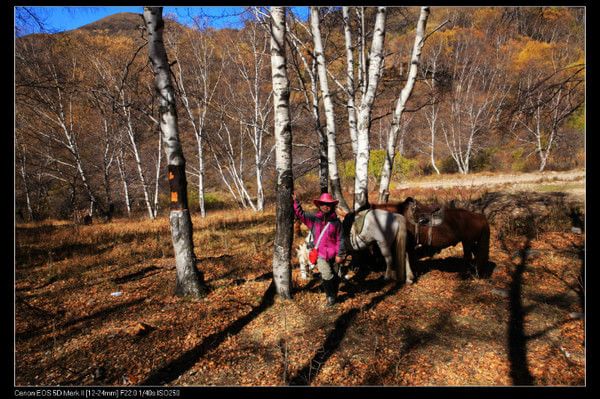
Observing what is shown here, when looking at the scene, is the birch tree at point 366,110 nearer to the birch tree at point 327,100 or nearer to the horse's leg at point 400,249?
the birch tree at point 327,100

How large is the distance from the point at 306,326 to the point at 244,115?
15.7m

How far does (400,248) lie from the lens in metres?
5.39

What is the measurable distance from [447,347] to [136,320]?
4232mm

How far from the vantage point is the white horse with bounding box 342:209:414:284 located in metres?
5.38

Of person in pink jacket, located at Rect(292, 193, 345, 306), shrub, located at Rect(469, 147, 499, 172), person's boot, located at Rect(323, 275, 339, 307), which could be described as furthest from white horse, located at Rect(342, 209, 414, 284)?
shrub, located at Rect(469, 147, 499, 172)

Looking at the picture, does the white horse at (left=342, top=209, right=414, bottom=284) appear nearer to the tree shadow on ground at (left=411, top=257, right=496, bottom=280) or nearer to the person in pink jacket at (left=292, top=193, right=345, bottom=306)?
the tree shadow on ground at (left=411, top=257, right=496, bottom=280)

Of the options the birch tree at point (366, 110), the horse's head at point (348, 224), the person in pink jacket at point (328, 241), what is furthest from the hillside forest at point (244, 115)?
the person in pink jacket at point (328, 241)

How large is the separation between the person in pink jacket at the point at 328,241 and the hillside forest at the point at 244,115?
546 centimetres

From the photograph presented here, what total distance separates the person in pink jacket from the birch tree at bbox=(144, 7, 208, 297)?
2.09 metres

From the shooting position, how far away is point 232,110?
1923 centimetres

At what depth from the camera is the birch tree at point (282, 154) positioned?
14.5 feet
